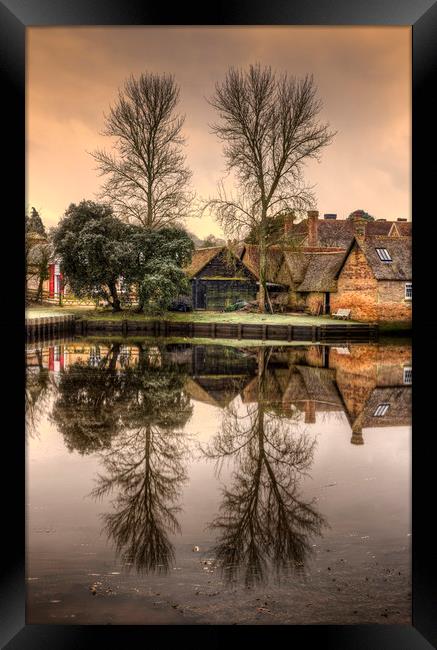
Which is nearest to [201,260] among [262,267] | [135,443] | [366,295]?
[262,267]

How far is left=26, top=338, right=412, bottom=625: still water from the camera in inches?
193

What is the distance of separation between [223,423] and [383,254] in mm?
25854

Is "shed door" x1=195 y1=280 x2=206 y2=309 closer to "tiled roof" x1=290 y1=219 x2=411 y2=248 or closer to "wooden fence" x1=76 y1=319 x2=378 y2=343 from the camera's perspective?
"wooden fence" x1=76 y1=319 x2=378 y2=343

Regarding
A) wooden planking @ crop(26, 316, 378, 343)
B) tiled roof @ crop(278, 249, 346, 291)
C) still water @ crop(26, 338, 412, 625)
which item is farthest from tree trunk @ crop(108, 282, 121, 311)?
still water @ crop(26, 338, 412, 625)

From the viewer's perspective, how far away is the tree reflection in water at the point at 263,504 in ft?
19.1

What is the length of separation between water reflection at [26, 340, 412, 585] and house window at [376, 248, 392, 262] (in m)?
9.85

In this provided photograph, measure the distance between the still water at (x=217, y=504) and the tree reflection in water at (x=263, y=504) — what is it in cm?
2

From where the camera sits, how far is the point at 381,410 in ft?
48.5

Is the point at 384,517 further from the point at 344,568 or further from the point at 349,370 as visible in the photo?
the point at 349,370

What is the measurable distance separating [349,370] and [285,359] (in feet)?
12.2

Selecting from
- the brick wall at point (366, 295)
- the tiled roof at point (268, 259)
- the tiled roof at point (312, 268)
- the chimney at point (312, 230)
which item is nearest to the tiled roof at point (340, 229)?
the chimney at point (312, 230)

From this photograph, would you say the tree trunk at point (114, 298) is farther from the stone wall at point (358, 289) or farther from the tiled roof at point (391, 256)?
the tiled roof at point (391, 256)

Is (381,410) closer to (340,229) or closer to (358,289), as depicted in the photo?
(358,289)
